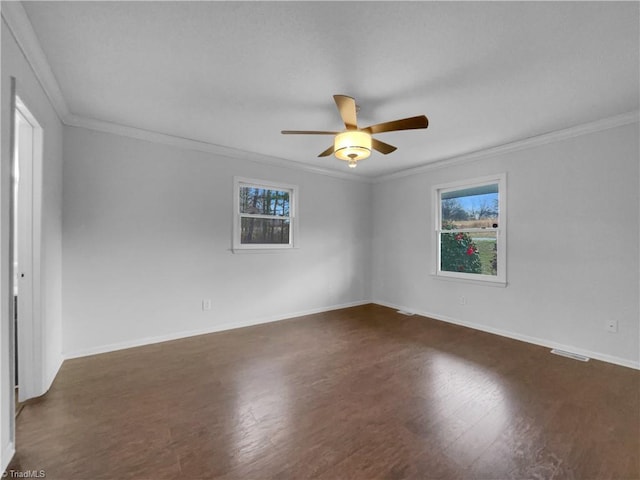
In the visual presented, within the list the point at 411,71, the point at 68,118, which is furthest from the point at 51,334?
the point at 411,71

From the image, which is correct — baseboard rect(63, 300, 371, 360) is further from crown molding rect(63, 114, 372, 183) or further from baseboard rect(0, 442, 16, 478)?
crown molding rect(63, 114, 372, 183)

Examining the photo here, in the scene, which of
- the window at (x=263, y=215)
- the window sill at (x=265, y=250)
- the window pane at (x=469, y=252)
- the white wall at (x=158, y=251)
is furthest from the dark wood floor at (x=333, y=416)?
the window at (x=263, y=215)

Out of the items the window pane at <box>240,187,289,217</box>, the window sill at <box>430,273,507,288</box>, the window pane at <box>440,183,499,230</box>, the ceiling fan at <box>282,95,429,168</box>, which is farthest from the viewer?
the window pane at <box>240,187,289,217</box>

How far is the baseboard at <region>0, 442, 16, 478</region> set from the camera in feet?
4.90

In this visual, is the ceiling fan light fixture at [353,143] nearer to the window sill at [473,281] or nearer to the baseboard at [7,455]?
the window sill at [473,281]

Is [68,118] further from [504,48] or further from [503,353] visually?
[503,353]

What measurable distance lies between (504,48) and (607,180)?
2.21m

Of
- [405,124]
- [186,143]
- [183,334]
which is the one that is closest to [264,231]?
[186,143]

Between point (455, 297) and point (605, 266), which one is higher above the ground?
point (605, 266)

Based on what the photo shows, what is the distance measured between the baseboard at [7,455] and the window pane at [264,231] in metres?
2.87

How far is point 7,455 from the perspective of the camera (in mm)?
1554

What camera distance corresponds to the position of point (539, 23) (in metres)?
1.68

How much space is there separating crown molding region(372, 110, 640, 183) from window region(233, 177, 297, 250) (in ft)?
7.30

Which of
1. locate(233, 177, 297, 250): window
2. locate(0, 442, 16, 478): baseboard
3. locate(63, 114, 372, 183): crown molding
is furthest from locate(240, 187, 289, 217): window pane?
locate(0, 442, 16, 478): baseboard
